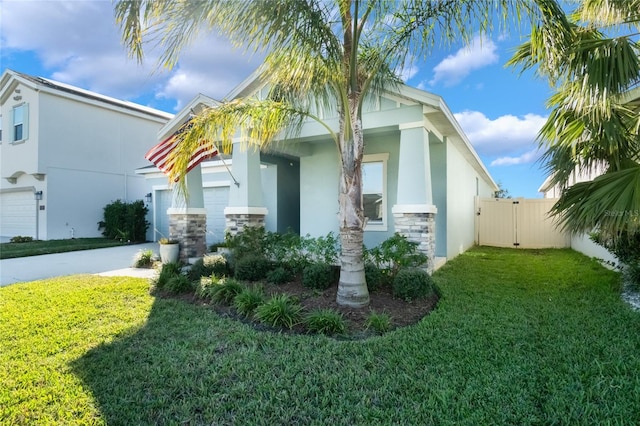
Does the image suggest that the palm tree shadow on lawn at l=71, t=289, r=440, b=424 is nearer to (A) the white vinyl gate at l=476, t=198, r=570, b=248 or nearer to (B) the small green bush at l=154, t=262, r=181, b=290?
(B) the small green bush at l=154, t=262, r=181, b=290

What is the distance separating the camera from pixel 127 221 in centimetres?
1592

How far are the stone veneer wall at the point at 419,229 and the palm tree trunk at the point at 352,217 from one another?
1.95 meters

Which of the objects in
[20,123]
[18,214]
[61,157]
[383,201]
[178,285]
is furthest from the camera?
[18,214]

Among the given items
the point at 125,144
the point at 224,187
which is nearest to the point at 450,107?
the point at 224,187

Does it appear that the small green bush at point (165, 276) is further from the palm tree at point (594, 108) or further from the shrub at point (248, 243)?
the palm tree at point (594, 108)

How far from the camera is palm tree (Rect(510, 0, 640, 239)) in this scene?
4496 mm

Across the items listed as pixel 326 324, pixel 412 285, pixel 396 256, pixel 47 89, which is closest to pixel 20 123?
pixel 47 89

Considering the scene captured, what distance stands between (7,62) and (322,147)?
16322 millimetres

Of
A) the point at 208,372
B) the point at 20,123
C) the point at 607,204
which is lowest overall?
the point at 208,372

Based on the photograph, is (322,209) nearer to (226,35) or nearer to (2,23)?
(226,35)

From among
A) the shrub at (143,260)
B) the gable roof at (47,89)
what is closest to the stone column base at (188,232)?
the shrub at (143,260)

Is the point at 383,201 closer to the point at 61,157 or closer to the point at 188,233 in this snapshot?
the point at 188,233

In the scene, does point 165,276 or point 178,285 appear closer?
point 178,285

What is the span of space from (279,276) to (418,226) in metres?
2.99
